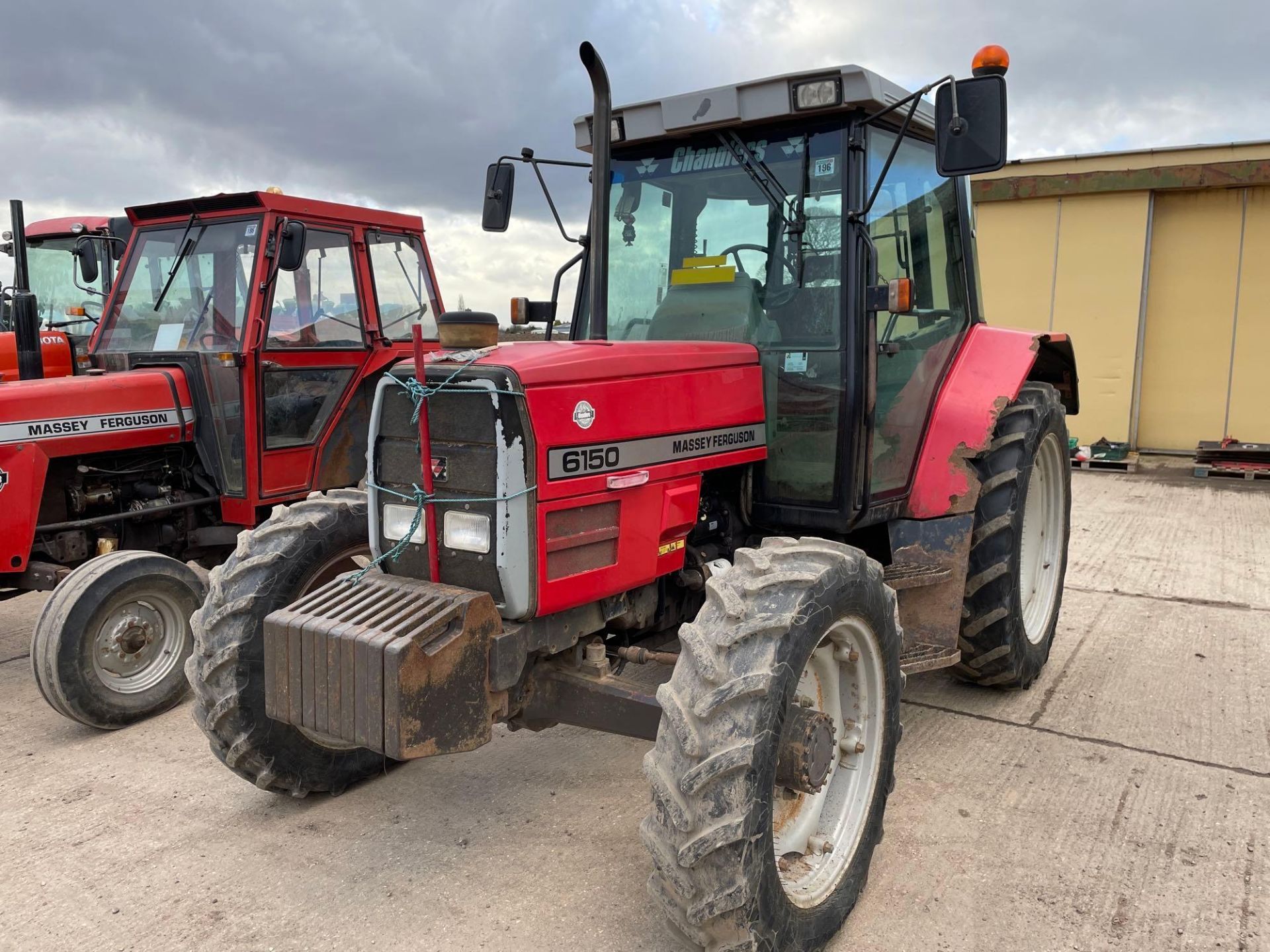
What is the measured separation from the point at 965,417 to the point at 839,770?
157 centimetres

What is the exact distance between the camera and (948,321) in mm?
3980

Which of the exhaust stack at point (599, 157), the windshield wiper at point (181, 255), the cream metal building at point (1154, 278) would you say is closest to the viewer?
the exhaust stack at point (599, 157)

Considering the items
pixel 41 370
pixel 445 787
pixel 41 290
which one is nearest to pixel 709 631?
pixel 445 787

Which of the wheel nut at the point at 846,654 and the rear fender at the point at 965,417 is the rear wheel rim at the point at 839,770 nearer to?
the wheel nut at the point at 846,654

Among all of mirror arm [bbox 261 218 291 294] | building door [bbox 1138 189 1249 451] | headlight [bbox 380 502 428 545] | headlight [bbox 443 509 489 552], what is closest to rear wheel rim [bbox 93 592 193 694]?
mirror arm [bbox 261 218 291 294]

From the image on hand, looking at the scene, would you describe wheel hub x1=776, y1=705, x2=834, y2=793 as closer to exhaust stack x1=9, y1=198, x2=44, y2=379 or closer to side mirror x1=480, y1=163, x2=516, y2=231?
side mirror x1=480, y1=163, x2=516, y2=231

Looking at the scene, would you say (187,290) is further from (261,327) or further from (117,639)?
(117,639)

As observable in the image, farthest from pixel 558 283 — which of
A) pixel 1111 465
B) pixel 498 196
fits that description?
pixel 1111 465

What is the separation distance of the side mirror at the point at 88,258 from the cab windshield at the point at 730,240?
→ 394 cm

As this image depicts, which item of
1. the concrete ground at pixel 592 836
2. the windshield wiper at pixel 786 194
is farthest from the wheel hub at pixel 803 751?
the windshield wiper at pixel 786 194

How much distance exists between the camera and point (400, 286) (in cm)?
591

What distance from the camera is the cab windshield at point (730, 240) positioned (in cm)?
328

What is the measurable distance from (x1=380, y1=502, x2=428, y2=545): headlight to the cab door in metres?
2.62

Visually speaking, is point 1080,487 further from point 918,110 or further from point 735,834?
point 735,834
